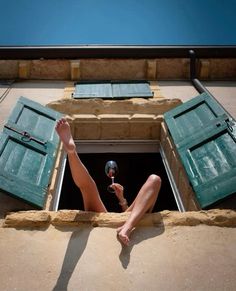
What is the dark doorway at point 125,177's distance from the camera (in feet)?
23.9

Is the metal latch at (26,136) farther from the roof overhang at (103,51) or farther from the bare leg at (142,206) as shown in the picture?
the roof overhang at (103,51)

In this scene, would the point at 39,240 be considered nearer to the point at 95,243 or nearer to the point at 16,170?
the point at 95,243

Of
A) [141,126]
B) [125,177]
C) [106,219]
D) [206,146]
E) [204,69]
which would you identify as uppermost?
[204,69]

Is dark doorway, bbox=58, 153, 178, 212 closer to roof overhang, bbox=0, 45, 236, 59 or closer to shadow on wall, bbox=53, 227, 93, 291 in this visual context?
roof overhang, bbox=0, 45, 236, 59

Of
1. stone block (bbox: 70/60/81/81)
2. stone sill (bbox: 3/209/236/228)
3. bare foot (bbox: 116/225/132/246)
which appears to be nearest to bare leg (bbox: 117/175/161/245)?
bare foot (bbox: 116/225/132/246)

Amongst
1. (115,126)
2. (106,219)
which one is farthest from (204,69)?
(106,219)

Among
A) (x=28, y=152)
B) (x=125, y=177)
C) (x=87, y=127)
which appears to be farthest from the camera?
(x=125, y=177)

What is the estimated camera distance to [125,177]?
817cm

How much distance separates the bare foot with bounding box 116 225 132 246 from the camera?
3.07 m

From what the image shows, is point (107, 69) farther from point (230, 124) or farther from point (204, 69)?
point (230, 124)

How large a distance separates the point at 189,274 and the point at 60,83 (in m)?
5.83

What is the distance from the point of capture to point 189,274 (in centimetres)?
281

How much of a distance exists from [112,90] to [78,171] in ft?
12.2

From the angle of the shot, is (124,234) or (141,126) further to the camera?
(141,126)
